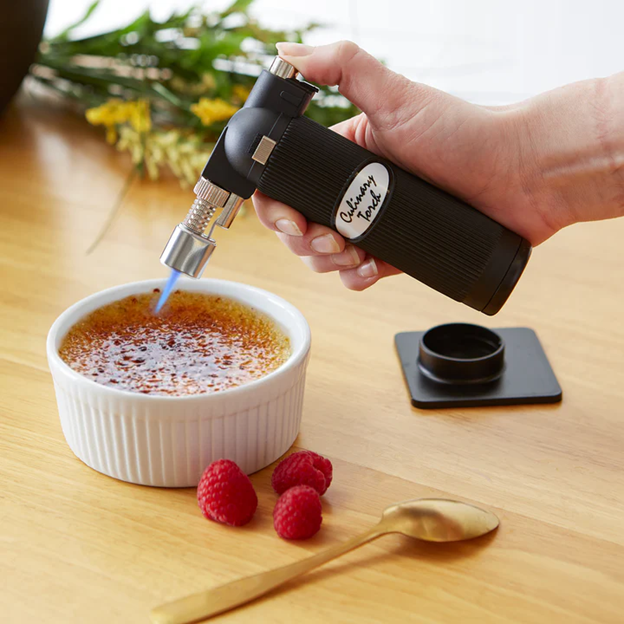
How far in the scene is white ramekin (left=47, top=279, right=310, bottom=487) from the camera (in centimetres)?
80

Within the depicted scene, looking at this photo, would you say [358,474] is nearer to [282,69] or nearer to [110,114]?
[282,69]

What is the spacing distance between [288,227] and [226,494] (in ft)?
1.13

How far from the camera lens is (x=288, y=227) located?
0.97 meters

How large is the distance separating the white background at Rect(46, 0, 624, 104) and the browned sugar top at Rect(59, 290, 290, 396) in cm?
152

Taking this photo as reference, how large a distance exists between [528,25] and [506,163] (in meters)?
1.61

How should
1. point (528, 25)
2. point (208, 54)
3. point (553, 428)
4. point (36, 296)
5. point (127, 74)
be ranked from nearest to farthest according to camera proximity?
point (553, 428) < point (36, 296) < point (208, 54) < point (127, 74) < point (528, 25)

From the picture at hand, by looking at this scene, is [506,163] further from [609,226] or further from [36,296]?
[36,296]

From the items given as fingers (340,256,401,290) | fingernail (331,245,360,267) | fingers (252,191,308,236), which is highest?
fingers (252,191,308,236)

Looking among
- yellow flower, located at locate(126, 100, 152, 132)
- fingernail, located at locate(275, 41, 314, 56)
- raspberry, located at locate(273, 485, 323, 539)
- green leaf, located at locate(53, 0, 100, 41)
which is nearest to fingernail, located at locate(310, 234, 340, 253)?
fingernail, located at locate(275, 41, 314, 56)

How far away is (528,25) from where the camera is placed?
7.94 ft

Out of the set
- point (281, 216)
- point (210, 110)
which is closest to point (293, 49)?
point (281, 216)

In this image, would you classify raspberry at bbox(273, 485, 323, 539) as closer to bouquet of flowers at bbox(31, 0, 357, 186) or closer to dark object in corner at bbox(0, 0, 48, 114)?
bouquet of flowers at bbox(31, 0, 357, 186)

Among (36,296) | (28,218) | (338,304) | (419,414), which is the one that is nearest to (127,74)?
(28,218)

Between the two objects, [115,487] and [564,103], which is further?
[564,103]
